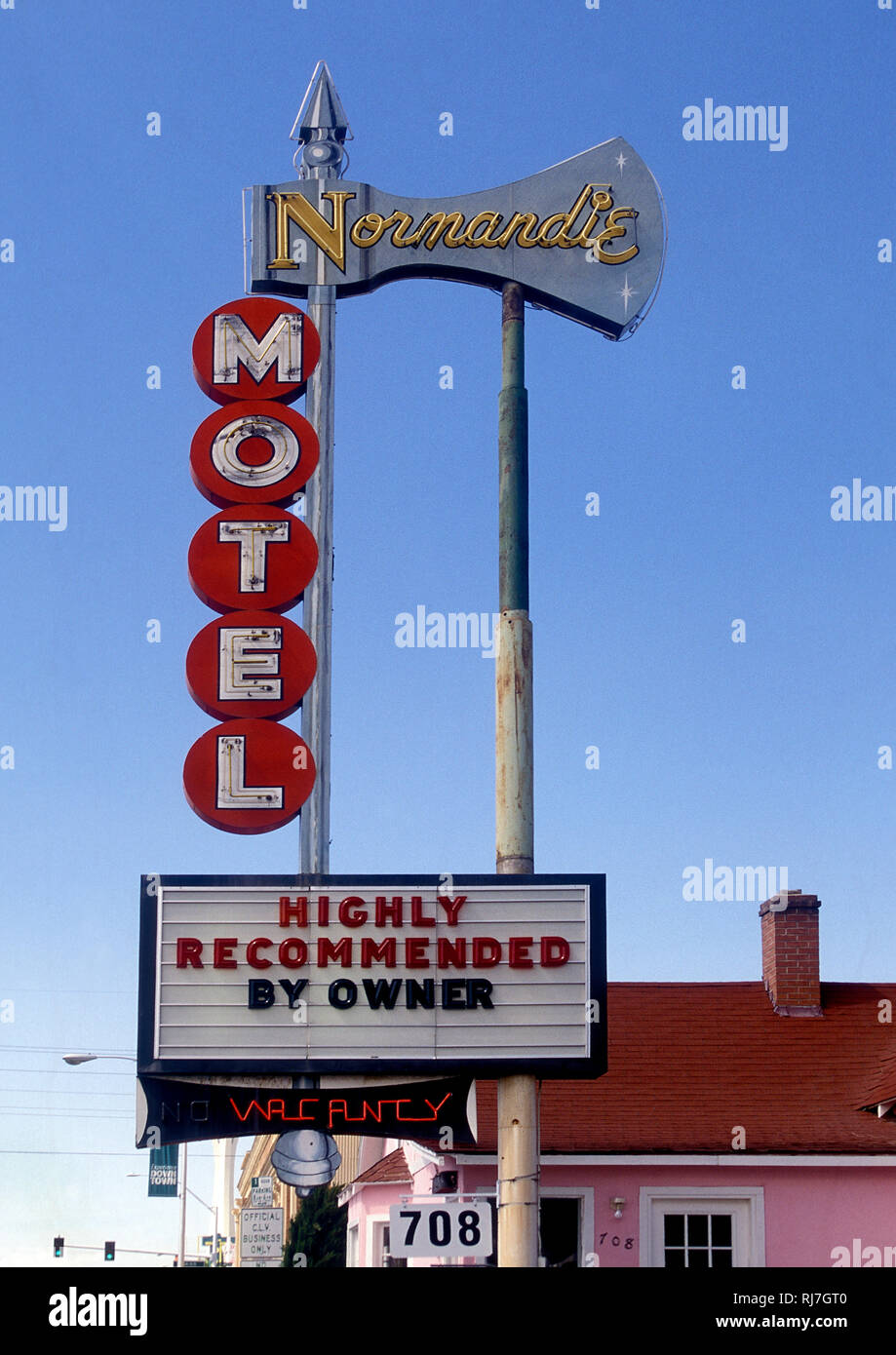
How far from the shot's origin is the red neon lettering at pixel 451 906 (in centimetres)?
1605

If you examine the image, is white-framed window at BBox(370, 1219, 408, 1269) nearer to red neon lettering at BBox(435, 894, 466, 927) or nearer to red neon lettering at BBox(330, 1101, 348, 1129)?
red neon lettering at BBox(330, 1101, 348, 1129)

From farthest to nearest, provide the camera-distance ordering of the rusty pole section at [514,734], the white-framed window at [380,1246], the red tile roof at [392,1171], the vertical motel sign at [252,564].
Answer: the red tile roof at [392,1171], the white-framed window at [380,1246], the vertical motel sign at [252,564], the rusty pole section at [514,734]

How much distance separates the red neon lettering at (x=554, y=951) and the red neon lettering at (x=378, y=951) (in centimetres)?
139

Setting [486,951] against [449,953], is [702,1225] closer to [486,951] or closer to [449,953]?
[486,951]

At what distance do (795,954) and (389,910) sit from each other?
916cm

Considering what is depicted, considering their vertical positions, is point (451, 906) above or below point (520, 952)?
above

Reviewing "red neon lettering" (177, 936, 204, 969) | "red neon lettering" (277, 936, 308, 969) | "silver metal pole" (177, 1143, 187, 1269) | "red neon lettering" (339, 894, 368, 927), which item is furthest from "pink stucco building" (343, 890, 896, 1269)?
"silver metal pole" (177, 1143, 187, 1269)

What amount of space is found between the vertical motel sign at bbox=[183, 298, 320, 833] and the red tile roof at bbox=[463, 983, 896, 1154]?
5569 millimetres

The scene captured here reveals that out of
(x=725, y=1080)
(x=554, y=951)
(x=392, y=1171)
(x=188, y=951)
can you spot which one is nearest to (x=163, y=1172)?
(x=392, y=1171)

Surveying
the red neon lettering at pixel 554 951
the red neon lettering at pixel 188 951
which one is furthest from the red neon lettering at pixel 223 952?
the red neon lettering at pixel 554 951

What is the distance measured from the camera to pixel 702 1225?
2044 centimetres

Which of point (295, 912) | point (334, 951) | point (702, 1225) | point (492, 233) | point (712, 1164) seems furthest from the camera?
point (702, 1225)

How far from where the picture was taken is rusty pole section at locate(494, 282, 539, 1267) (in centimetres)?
1585

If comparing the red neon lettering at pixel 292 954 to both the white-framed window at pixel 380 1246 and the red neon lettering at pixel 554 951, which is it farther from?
the white-framed window at pixel 380 1246
